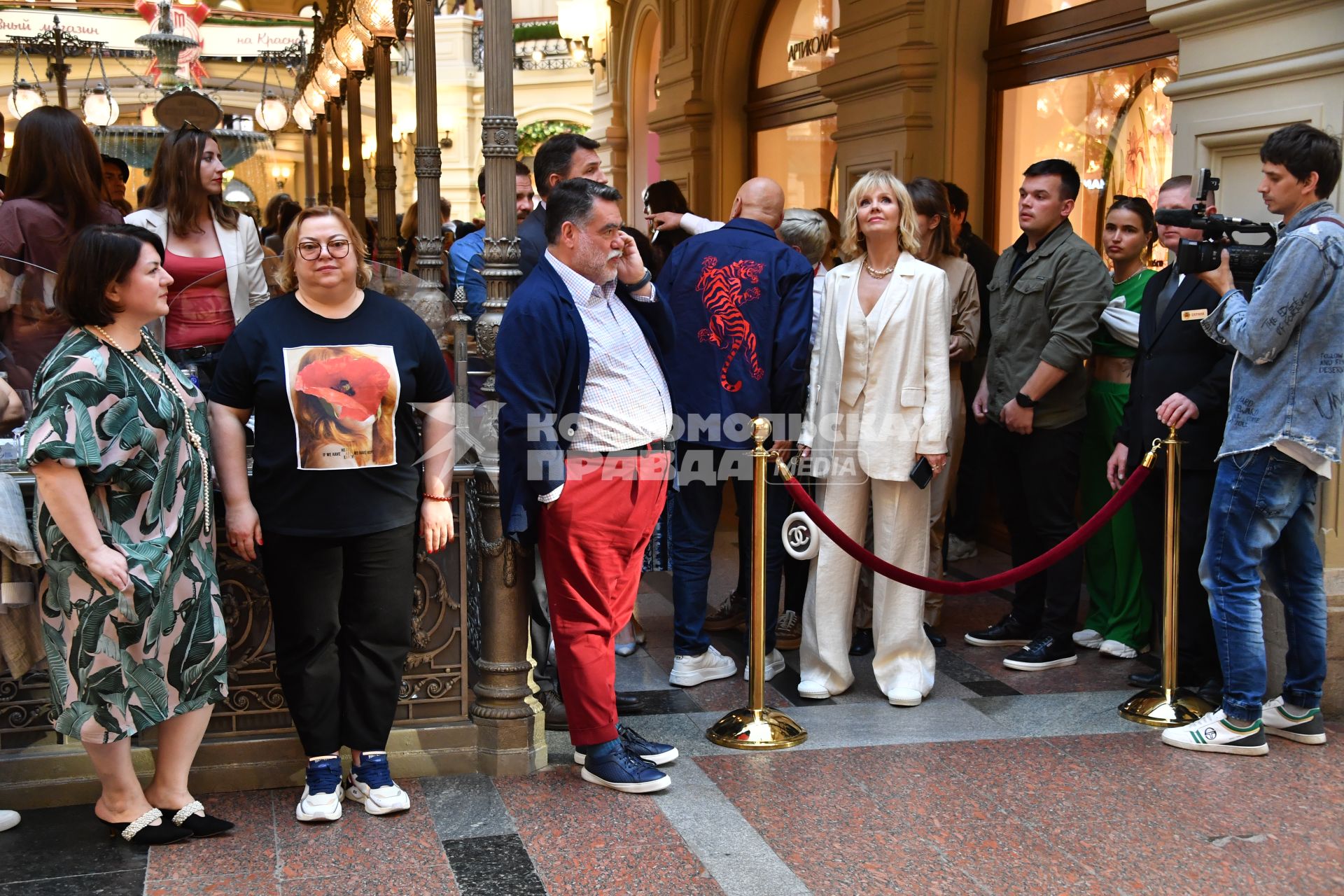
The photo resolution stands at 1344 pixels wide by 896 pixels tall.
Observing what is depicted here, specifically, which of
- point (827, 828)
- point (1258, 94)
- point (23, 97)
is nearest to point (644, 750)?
point (827, 828)

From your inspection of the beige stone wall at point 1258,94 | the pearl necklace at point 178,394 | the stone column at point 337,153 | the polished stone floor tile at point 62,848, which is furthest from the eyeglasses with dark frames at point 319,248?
the stone column at point 337,153

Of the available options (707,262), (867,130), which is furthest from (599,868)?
(867,130)

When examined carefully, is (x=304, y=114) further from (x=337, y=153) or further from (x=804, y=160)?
(x=804, y=160)

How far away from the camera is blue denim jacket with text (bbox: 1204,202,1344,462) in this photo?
403 cm

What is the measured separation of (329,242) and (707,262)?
174cm

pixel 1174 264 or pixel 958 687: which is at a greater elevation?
pixel 1174 264

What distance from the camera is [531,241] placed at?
483 cm

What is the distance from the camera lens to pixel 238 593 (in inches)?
152

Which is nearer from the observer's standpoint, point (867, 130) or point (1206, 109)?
point (1206, 109)

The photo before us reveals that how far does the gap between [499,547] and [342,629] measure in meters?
0.54

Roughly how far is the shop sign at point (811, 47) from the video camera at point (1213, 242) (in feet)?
17.6

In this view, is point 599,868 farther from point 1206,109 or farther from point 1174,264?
point 1206,109

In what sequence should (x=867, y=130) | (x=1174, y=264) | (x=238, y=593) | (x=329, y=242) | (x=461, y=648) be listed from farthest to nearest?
1. (x=867, y=130)
2. (x=1174, y=264)
3. (x=461, y=648)
4. (x=238, y=593)
5. (x=329, y=242)

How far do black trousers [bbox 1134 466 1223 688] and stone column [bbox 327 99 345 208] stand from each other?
9043 mm
